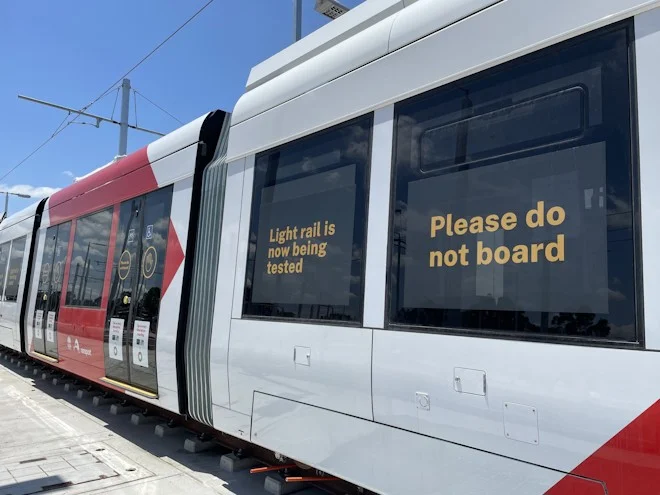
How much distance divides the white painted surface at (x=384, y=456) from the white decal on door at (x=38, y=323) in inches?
250

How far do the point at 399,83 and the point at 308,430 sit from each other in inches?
83.9

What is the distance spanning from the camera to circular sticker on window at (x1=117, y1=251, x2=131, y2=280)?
586cm

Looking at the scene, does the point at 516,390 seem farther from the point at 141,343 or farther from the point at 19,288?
the point at 19,288

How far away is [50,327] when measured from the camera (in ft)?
26.6

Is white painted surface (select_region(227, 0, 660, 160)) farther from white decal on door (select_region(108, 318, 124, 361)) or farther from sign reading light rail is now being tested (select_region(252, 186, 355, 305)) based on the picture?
white decal on door (select_region(108, 318, 124, 361))

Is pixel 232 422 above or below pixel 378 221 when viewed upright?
below

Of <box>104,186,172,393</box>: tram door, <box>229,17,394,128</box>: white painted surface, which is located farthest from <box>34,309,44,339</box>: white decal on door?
<box>229,17,394,128</box>: white painted surface

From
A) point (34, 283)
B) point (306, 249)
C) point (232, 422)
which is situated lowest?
point (232, 422)

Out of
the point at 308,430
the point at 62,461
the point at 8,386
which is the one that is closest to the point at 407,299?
the point at 308,430

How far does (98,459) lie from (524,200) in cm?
475

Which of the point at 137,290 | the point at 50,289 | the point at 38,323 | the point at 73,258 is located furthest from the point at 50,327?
the point at 137,290

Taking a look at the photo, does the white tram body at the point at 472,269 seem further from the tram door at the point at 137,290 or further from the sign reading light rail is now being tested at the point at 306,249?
the tram door at the point at 137,290

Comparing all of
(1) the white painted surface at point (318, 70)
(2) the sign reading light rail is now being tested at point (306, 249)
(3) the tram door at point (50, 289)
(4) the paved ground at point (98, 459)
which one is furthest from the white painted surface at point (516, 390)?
(3) the tram door at point (50, 289)

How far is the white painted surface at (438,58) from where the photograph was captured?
2295mm
